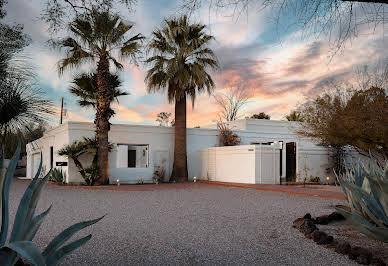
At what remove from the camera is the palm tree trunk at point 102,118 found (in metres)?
17.6

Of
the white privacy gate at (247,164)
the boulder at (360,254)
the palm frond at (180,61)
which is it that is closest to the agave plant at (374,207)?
the boulder at (360,254)

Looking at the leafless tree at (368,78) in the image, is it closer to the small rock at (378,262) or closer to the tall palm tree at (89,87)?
the tall palm tree at (89,87)

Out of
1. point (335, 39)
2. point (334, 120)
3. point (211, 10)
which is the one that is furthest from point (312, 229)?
point (334, 120)

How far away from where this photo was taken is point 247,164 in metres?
18.2

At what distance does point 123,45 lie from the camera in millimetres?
17688

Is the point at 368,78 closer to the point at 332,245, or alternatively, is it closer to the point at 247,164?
the point at 247,164

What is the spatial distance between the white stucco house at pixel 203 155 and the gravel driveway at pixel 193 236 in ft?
27.5

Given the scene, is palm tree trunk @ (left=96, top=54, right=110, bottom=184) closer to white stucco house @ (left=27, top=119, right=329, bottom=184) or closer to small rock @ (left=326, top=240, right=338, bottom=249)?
white stucco house @ (left=27, top=119, right=329, bottom=184)

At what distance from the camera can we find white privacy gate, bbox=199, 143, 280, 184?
17.7 m

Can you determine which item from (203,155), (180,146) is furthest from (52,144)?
(203,155)

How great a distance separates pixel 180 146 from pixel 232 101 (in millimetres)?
16155

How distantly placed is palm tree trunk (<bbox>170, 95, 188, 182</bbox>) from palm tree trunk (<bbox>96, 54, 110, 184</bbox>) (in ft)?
13.2

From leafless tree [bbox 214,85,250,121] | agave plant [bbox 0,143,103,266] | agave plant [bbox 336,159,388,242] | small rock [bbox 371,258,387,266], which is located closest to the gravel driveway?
small rock [bbox 371,258,387,266]

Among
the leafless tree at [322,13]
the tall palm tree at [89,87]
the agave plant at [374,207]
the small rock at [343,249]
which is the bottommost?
the small rock at [343,249]
